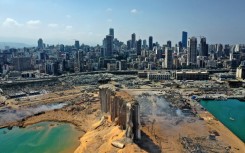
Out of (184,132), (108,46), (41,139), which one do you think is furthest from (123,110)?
(108,46)

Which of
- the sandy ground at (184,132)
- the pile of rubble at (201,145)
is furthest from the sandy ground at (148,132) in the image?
the pile of rubble at (201,145)

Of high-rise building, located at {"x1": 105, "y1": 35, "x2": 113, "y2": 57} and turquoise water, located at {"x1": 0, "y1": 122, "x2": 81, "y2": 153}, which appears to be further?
high-rise building, located at {"x1": 105, "y1": 35, "x2": 113, "y2": 57}

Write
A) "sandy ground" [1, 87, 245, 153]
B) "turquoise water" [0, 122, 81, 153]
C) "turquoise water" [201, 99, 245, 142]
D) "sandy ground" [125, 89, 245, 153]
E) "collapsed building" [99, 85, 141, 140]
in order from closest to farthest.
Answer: "collapsed building" [99, 85, 141, 140], "sandy ground" [1, 87, 245, 153], "sandy ground" [125, 89, 245, 153], "turquoise water" [0, 122, 81, 153], "turquoise water" [201, 99, 245, 142]

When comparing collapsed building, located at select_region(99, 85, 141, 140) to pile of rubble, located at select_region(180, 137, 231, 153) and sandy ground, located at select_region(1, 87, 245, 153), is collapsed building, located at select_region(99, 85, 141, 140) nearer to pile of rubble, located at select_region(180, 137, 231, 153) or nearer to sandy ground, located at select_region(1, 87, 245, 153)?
sandy ground, located at select_region(1, 87, 245, 153)

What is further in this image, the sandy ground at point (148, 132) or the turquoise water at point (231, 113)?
the turquoise water at point (231, 113)

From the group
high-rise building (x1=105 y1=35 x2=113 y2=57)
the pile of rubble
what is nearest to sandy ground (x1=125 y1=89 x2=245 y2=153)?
the pile of rubble

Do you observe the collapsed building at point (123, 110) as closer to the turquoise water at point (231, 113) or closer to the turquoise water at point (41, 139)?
the turquoise water at point (41, 139)

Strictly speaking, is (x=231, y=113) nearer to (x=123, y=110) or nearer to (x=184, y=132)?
(x=184, y=132)
